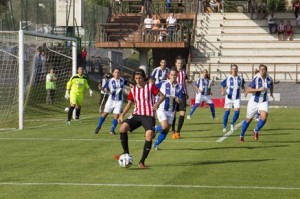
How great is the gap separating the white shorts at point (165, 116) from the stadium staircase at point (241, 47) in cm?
2928

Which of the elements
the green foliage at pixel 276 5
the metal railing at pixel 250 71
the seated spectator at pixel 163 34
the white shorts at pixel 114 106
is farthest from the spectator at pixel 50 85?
the green foliage at pixel 276 5

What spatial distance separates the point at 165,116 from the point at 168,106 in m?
0.42

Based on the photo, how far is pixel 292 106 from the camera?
151ft

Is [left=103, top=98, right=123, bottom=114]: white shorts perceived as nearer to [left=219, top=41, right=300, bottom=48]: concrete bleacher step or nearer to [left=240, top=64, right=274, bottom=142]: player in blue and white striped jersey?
[left=240, top=64, right=274, bottom=142]: player in blue and white striped jersey

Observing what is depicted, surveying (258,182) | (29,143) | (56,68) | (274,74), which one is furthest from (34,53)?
(258,182)

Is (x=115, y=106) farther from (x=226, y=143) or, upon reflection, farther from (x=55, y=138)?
(x=226, y=143)

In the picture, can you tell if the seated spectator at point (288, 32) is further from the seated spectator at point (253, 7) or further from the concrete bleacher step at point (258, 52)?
the seated spectator at point (253, 7)

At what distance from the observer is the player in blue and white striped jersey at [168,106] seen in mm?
18859

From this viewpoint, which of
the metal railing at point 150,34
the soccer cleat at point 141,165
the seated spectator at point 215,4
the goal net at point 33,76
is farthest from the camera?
the seated spectator at point 215,4

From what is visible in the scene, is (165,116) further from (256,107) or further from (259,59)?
(259,59)

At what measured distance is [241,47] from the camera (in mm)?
54031

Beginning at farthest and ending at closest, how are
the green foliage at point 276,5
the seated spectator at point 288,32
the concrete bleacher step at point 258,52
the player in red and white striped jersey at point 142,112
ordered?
1. the green foliage at point 276,5
2. the seated spectator at point 288,32
3. the concrete bleacher step at point 258,52
4. the player in red and white striped jersey at point 142,112

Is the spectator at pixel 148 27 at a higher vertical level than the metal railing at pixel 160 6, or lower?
lower

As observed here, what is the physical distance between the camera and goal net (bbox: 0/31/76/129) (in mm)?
31344
